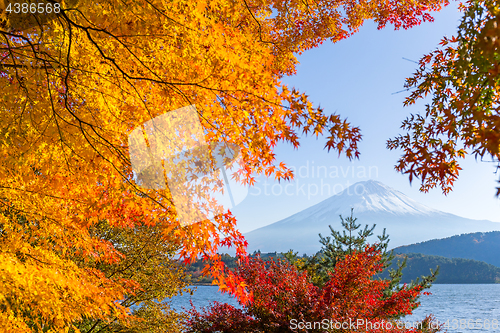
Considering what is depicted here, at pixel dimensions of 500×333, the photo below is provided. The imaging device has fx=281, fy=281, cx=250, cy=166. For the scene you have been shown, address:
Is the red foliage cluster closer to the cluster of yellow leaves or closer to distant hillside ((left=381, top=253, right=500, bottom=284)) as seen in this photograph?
the cluster of yellow leaves

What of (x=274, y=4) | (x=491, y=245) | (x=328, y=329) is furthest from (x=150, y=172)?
(x=491, y=245)

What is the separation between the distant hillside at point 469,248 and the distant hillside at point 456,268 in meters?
18.0

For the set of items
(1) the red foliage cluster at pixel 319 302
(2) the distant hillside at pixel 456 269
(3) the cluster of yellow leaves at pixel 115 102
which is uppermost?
(3) the cluster of yellow leaves at pixel 115 102

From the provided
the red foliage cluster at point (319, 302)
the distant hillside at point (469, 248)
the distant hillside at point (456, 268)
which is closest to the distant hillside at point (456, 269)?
the distant hillside at point (456, 268)

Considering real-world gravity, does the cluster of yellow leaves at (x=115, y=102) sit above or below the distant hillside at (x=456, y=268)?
above

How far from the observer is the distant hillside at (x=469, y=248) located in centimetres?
9469

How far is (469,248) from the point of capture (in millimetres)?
97625

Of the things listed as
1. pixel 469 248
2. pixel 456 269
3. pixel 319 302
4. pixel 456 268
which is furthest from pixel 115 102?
pixel 469 248

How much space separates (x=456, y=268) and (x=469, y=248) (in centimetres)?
3089

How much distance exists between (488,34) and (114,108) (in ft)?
10.2

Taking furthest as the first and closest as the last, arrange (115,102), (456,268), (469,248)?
1. (469,248)
2. (456,268)
3. (115,102)

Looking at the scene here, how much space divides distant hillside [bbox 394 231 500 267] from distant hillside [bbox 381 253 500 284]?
18.0 m

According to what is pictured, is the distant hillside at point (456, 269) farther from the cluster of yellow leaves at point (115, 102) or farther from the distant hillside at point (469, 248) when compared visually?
the cluster of yellow leaves at point (115, 102)

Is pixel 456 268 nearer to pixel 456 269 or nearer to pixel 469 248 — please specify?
pixel 456 269
